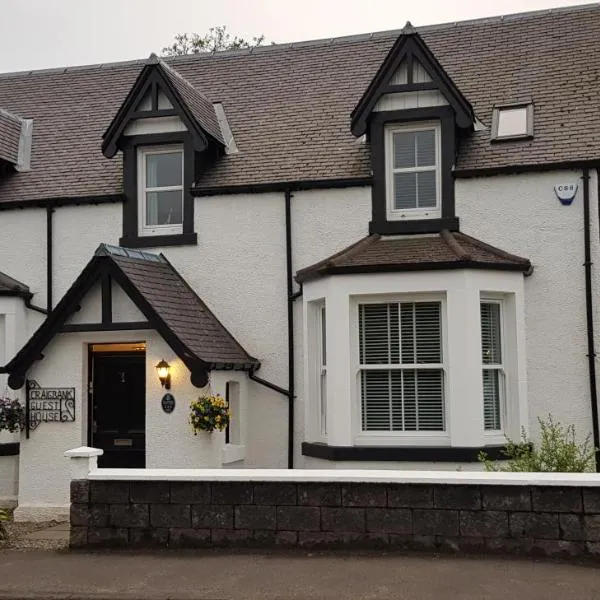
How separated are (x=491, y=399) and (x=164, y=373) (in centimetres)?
443

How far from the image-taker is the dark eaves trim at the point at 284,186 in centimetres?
1326

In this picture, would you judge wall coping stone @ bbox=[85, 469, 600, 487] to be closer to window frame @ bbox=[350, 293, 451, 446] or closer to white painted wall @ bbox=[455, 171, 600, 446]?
window frame @ bbox=[350, 293, 451, 446]

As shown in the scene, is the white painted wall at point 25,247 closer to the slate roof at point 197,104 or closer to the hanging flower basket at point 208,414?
the slate roof at point 197,104

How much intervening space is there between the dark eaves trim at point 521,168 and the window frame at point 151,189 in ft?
14.1

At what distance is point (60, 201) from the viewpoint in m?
14.3

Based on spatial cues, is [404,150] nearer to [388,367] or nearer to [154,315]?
[388,367]

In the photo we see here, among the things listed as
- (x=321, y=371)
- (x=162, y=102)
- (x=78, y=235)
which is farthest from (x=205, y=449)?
(x=162, y=102)

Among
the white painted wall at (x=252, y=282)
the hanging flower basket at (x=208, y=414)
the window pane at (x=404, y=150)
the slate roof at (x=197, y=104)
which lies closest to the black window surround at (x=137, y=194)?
the white painted wall at (x=252, y=282)

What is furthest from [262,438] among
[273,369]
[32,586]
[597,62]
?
[597,62]

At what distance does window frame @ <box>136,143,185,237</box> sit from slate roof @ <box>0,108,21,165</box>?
8.34 feet

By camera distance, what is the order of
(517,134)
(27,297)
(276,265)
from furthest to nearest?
(27,297) → (276,265) → (517,134)

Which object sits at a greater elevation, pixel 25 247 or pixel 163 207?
pixel 163 207

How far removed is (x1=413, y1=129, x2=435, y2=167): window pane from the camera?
43.4ft

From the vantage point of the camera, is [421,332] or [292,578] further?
[421,332]
